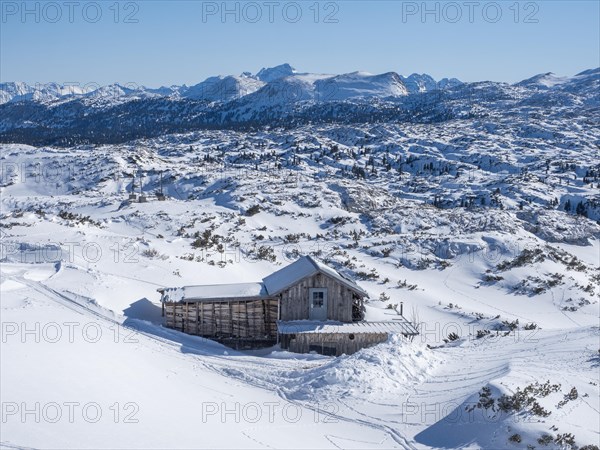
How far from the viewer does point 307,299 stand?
22906 millimetres

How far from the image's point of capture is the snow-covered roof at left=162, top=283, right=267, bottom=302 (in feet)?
75.5

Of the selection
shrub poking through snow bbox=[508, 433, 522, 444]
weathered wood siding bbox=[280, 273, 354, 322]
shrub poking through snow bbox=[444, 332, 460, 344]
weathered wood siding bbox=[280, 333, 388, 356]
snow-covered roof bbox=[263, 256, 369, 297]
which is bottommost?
shrub poking through snow bbox=[444, 332, 460, 344]

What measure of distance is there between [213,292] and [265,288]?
8.40 feet

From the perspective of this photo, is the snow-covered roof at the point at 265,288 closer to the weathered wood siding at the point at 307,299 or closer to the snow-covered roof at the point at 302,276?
the snow-covered roof at the point at 302,276

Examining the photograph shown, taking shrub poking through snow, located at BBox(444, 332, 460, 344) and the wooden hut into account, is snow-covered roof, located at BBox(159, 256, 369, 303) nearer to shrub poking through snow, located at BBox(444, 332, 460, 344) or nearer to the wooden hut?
the wooden hut

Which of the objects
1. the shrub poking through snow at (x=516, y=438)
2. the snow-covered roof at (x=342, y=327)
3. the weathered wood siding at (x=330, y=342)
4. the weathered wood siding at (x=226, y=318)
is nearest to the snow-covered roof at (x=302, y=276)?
the weathered wood siding at (x=226, y=318)

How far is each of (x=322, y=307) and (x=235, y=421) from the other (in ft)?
31.6

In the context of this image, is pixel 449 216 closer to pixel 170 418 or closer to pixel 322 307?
pixel 322 307

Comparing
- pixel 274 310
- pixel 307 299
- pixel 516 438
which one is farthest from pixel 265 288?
pixel 516 438

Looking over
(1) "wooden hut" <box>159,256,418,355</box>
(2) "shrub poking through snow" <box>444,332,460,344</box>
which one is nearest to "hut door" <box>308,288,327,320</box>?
(1) "wooden hut" <box>159,256,418,355</box>

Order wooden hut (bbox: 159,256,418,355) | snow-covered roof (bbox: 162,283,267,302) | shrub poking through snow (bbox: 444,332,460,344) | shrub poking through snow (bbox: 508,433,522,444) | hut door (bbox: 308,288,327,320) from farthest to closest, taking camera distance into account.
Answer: shrub poking through snow (bbox: 444,332,460,344) < snow-covered roof (bbox: 162,283,267,302) < hut door (bbox: 308,288,327,320) < wooden hut (bbox: 159,256,418,355) < shrub poking through snow (bbox: 508,433,522,444)

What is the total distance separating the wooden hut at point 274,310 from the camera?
22.7 meters

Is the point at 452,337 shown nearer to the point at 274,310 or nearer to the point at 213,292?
the point at 274,310

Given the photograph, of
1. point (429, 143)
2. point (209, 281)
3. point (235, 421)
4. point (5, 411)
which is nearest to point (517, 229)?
point (209, 281)
